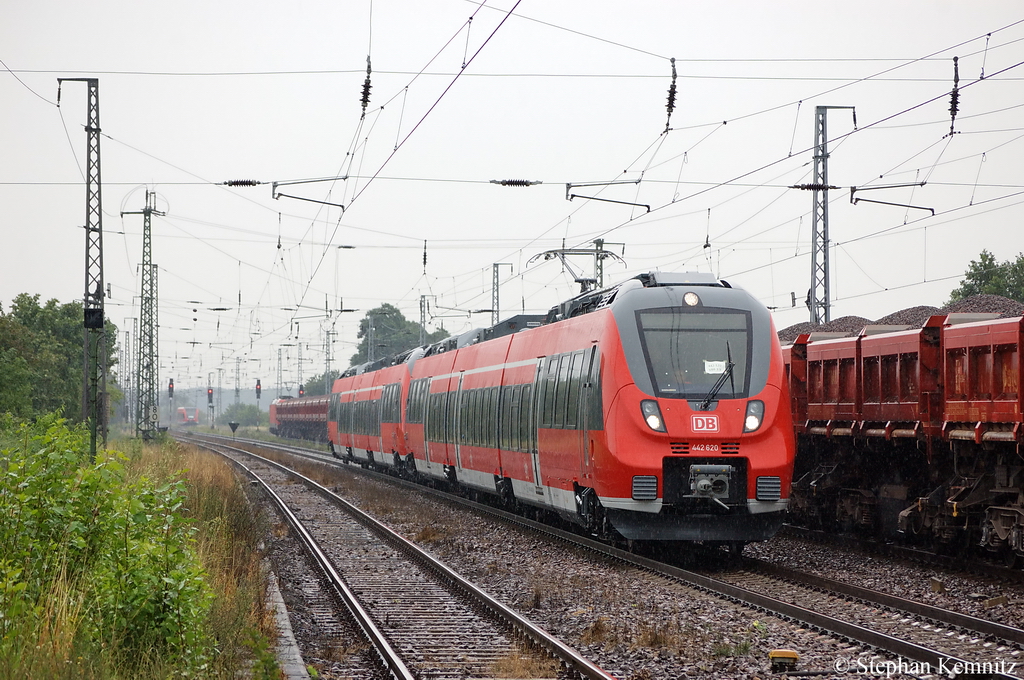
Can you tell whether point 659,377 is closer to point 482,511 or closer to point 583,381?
point 583,381

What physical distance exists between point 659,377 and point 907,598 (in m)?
4.22

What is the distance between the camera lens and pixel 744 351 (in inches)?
597

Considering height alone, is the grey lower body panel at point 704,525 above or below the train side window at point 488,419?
below

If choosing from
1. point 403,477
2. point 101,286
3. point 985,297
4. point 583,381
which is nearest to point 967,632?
point 583,381

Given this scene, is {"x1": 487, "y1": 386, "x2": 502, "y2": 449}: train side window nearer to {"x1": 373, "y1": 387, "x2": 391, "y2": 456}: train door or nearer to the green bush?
the green bush

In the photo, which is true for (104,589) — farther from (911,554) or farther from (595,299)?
(911,554)

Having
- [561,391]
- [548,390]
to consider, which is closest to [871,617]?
[561,391]

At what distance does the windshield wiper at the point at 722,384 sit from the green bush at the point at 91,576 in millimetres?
6873

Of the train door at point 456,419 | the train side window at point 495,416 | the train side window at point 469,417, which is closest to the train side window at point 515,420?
the train side window at point 495,416

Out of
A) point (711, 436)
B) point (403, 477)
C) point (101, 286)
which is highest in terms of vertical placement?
point (101, 286)

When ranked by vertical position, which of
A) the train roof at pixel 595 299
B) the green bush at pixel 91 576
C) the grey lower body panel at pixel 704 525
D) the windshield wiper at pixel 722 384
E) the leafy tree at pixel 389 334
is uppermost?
the leafy tree at pixel 389 334

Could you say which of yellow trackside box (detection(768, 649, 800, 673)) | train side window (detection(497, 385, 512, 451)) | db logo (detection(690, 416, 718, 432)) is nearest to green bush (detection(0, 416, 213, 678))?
yellow trackside box (detection(768, 649, 800, 673))

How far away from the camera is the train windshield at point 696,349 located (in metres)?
14.9

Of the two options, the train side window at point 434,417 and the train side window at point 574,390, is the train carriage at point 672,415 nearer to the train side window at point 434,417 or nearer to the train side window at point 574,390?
the train side window at point 574,390
